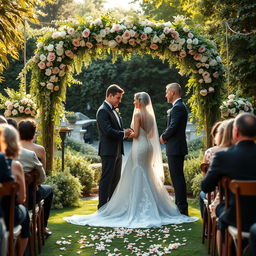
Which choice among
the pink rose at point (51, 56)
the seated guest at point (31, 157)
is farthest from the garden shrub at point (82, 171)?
the seated guest at point (31, 157)

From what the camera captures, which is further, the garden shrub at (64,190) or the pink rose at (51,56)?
the garden shrub at (64,190)

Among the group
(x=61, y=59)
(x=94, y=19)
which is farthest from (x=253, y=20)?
(x=61, y=59)

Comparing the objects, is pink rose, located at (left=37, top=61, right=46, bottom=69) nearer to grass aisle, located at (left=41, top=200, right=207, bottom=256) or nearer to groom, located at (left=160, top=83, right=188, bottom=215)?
groom, located at (left=160, top=83, right=188, bottom=215)

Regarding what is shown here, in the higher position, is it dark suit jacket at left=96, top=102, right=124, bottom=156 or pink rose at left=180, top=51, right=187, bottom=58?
pink rose at left=180, top=51, right=187, bottom=58

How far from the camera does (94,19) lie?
9070 millimetres

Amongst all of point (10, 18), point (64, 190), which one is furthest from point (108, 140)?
point (10, 18)

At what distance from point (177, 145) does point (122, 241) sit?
6.72ft

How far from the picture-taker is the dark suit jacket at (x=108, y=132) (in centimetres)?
A: 790

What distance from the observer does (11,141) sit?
13.6 feet

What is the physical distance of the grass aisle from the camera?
588 centimetres

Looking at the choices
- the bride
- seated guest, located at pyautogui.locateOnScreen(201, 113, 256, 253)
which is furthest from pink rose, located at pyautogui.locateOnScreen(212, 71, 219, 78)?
seated guest, located at pyautogui.locateOnScreen(201, 113, 256, 253)

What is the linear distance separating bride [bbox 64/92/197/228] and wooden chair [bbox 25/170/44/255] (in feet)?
4.67

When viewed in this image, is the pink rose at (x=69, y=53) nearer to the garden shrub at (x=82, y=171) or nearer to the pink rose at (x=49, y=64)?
the pink rose at (x=49, y=64)

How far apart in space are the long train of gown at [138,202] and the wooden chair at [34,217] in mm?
1408
